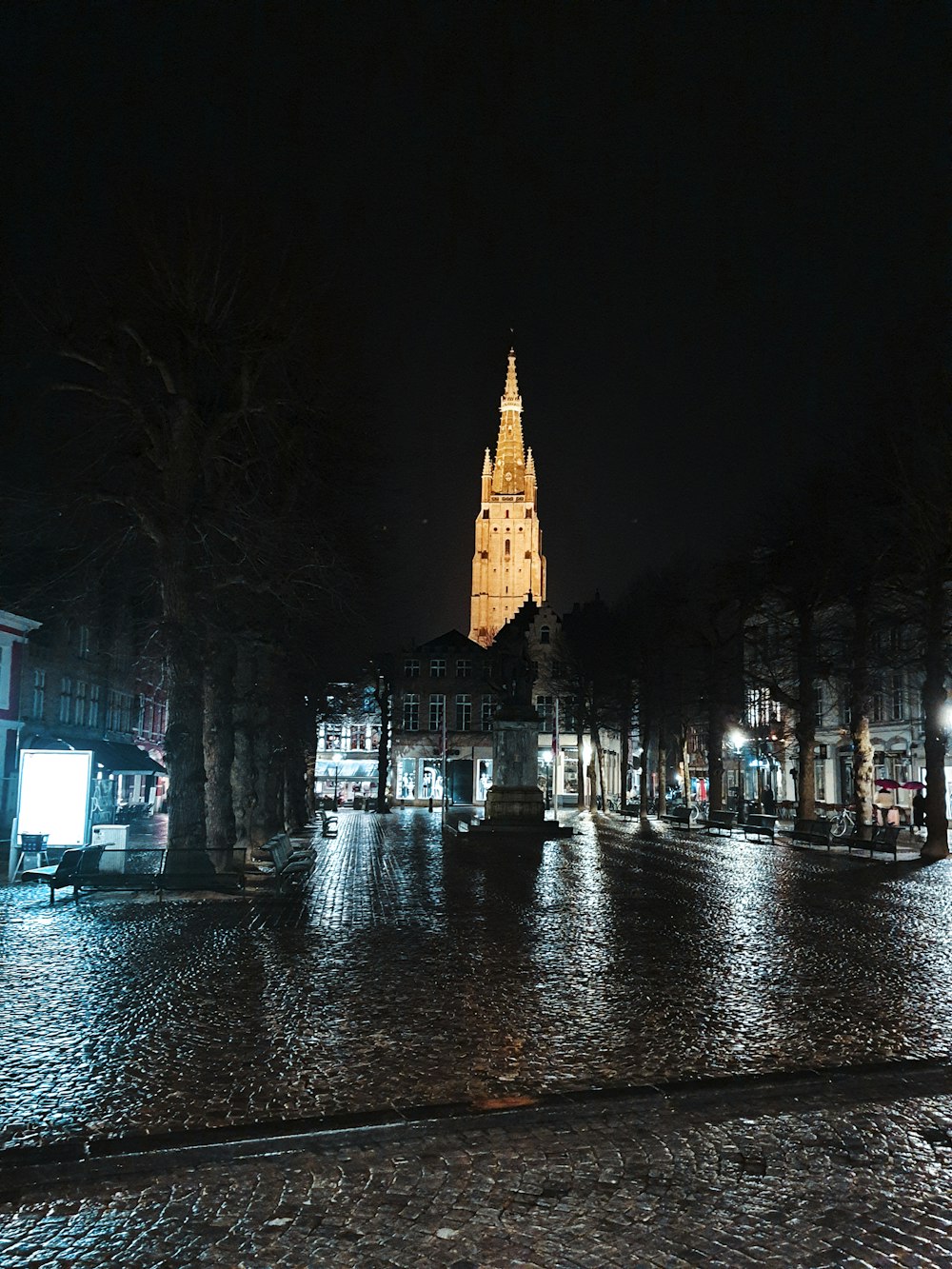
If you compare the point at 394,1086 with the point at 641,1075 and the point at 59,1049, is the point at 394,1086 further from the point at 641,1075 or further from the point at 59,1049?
the point at 59,1049

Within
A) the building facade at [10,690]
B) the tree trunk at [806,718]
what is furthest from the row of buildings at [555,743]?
the building facade at [10,690]

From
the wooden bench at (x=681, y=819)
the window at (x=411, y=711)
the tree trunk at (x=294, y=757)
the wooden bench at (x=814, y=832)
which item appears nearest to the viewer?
the wooden bench at (x=814, y=832)

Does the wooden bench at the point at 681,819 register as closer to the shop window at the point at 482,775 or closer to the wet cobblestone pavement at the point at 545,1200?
the wet cobblestone pavement at the point at 545,1200

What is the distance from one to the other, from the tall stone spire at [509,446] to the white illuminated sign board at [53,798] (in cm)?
16335

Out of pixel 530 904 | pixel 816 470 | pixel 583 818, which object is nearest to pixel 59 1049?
pixel 530 904

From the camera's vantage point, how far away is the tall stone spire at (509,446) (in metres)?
182

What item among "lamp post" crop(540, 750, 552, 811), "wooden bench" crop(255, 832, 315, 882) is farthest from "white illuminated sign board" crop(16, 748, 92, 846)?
"lamp post" crop(540, 750, 552, 811)

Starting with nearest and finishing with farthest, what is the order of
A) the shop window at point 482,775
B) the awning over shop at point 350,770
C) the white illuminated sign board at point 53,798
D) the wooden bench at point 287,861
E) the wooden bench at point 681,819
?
the wooden bench at point 287,861 → the white illuminated sign board at point 53,798 → the wooden bench at point 681,819 → the shop window at point 482,775 → the awning over shop at point 350,770

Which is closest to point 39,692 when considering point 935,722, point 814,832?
point 814,832

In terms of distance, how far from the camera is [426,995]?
32.3ft

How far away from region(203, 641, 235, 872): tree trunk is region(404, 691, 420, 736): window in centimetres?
5713

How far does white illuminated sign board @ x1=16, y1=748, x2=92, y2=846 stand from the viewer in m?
20.2

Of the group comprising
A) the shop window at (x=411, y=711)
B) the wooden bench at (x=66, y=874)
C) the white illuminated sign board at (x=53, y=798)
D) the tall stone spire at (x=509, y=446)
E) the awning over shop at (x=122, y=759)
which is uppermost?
the tall stone spire at (x=509, y=446)

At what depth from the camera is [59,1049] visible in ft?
25.5
